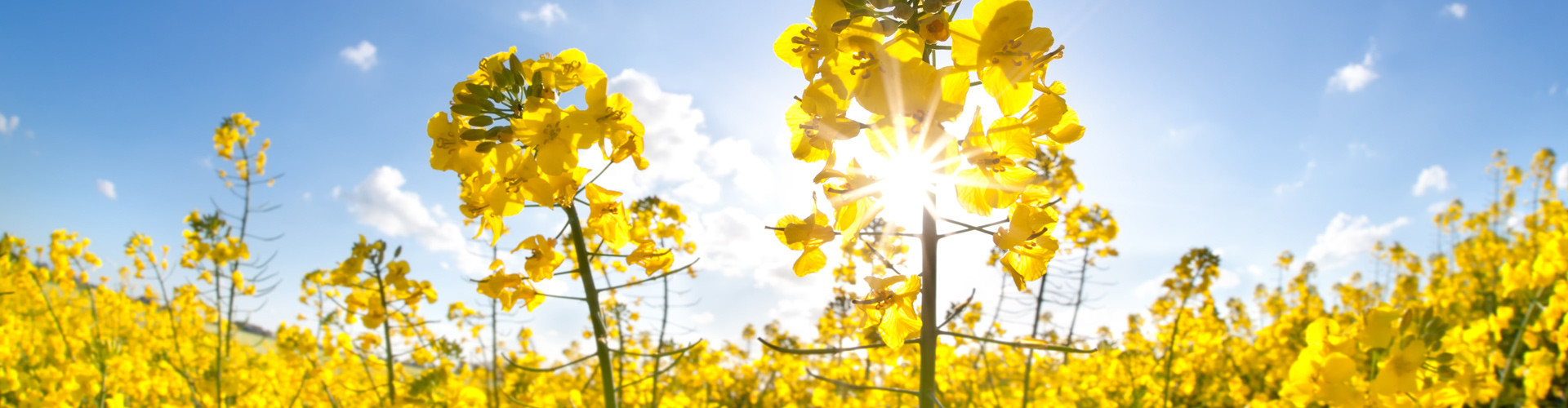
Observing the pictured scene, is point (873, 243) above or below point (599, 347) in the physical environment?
above

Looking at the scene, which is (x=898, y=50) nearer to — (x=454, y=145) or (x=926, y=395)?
(x=926, y=395)

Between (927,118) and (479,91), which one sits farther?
(479,91)

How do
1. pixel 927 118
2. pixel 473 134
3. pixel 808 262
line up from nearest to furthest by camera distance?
pixel 927 118, pixel 808 262, pixel 473 134

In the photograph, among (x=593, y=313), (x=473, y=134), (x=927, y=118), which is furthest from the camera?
(x=593, y=313)

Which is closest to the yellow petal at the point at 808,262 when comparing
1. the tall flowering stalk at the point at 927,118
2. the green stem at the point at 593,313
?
the tall flowering stalk at the point at 927,118

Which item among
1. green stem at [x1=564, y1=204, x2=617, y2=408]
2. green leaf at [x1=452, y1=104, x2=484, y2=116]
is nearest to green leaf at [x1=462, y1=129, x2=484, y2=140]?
green leaf at [x1=452, y1=104, x2=484, y2=116]

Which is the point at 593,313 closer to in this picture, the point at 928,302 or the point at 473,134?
the point at 473,134

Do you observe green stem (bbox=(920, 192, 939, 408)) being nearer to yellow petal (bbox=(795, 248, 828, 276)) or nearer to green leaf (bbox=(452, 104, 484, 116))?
yellow petal (bbox=(795, 248, 828, 276))

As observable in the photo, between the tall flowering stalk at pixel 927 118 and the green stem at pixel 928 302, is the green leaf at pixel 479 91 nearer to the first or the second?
the tall flowering stalk at pixel 927 118

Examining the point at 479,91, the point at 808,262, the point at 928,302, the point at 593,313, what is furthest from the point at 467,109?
the point at 928,302

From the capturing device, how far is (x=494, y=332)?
4.83 metres

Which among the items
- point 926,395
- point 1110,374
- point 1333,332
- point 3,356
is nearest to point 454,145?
point 926,395

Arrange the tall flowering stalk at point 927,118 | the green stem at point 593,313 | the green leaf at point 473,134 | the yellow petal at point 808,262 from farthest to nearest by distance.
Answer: the green stem at point 593,313 < the green leaf at point 473,134 < the yellow petal at point 808,262 < the tall flowering stalk at point 927,118

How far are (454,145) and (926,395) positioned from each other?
1183 millimetres
